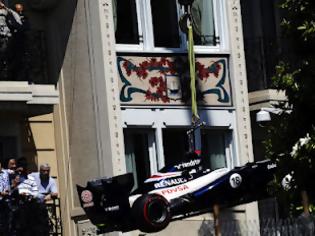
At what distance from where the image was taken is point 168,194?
30.1 m

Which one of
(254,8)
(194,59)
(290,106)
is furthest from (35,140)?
(290,106)

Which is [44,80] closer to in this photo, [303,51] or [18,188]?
[18,188]

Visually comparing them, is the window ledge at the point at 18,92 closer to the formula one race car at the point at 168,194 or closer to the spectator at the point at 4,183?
the spectator at the point at 4,183

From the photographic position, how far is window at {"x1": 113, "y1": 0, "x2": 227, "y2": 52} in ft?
108

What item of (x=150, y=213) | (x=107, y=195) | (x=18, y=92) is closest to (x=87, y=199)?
(x=107, y=195)

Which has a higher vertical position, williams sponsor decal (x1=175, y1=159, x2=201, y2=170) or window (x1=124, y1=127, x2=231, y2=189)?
window (x1=124, y1=127, x2=231, y2=189)

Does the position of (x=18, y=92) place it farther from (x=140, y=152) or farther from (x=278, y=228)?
(x=278, y=228)

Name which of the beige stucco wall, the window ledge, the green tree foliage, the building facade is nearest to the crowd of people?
the window ledge

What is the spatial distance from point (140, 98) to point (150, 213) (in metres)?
4.07

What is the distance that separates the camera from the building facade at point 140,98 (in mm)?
32219

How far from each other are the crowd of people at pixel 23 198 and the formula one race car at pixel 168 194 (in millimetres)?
1247

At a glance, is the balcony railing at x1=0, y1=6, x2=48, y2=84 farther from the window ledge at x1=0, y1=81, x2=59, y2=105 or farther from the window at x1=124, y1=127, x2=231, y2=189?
the window at x1=124, y1=127, x2=231, y2=189

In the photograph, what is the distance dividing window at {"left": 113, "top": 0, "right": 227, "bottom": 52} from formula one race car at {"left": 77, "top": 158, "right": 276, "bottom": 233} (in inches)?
119

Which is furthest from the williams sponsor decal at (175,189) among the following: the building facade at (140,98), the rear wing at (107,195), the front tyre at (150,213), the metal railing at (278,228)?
the metal railing at (278,228)
